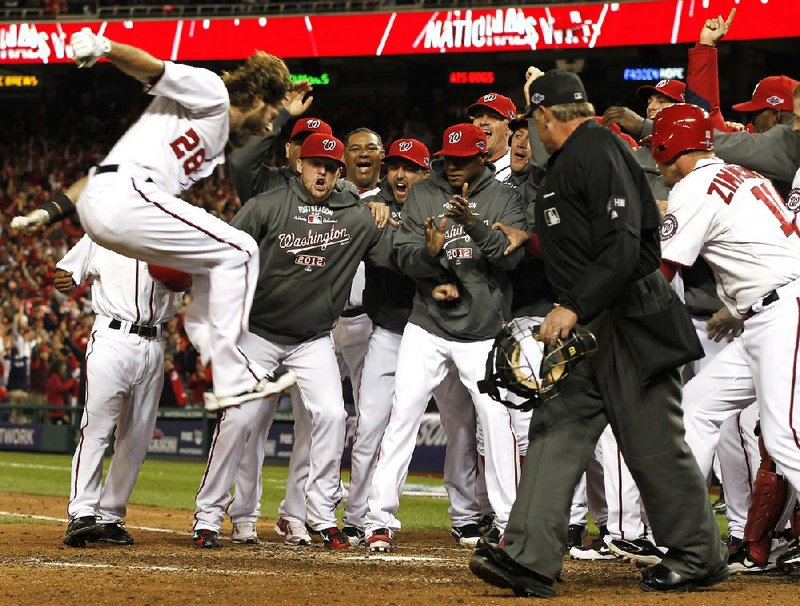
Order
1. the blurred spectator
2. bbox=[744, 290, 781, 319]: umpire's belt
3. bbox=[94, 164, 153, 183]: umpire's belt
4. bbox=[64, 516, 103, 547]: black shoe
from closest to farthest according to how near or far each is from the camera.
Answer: bbox=[94, 164, 153, 183]: umpire's belt, bbox=[744, 290, 781, 319]: umpire's belt, bbox=[64, 516, 103, 547]: black shoe, the blurred spectator

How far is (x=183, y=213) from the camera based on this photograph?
5.37 m

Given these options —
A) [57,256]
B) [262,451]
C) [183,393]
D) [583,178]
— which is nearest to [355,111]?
[57,256]

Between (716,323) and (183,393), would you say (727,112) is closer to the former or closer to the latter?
(183,393)

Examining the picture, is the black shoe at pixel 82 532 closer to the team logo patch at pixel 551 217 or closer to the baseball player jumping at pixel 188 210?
the baseball player jumping at pixel 188 210

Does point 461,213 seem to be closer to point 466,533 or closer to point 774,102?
point 774,102

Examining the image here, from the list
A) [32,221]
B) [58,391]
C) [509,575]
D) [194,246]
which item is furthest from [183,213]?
[58,391]

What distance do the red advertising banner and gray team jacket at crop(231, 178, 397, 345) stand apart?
13.7 m

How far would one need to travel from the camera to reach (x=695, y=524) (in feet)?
16.6

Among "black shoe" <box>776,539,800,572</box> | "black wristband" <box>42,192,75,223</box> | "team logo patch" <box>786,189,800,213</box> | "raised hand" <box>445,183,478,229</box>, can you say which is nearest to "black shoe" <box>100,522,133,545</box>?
"black wristband" <box>42,192,75,223</box>

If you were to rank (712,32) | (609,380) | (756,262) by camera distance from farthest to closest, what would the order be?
(712,32), (756,262), (609,380)

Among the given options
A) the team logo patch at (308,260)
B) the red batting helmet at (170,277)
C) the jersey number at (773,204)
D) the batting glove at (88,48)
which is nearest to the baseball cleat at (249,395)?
the red batting helmet at (170,277)

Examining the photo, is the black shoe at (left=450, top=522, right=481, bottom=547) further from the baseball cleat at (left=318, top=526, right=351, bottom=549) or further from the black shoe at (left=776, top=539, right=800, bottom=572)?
the black shoe at (left=776, top=539, right=800, bottom=572)

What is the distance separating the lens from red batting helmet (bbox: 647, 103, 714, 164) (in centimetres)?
572

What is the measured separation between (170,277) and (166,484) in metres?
8.03
